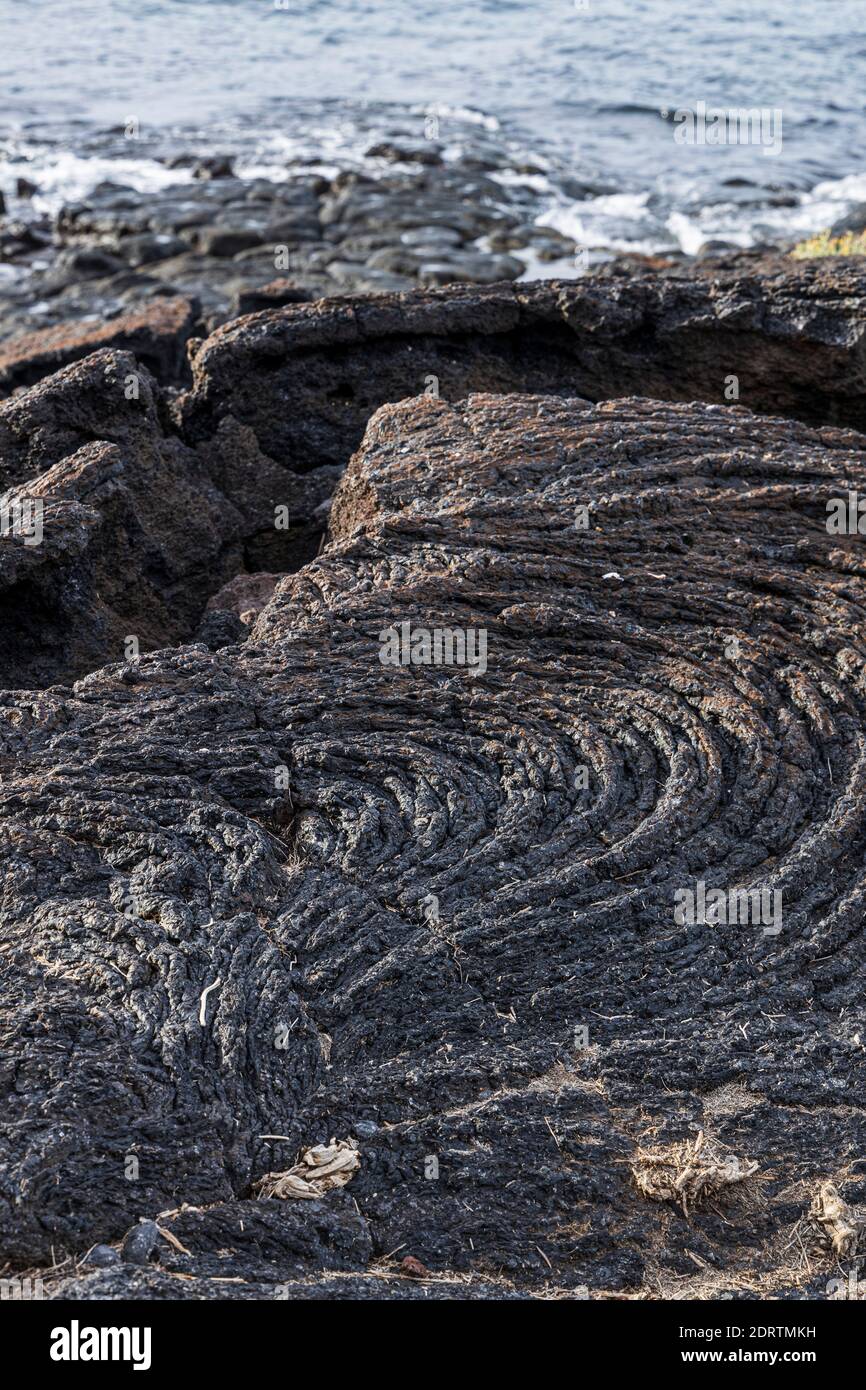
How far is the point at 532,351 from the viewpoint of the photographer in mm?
13320

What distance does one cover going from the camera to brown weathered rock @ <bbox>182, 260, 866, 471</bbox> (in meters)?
12.8

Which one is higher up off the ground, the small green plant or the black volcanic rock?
the small green plant

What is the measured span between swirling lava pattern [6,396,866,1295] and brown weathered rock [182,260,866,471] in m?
2.57

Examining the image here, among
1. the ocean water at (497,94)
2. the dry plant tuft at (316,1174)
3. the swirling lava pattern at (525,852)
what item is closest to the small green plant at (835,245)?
the ocean water at (497,94)

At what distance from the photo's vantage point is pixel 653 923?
7.54 metres

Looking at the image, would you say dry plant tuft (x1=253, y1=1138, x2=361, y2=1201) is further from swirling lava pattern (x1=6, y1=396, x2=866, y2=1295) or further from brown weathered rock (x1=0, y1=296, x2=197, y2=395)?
brown weathered rock (x1=0, y1=296, x2=197, y2=395)

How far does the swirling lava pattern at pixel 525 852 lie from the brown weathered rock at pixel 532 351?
2.57 meters

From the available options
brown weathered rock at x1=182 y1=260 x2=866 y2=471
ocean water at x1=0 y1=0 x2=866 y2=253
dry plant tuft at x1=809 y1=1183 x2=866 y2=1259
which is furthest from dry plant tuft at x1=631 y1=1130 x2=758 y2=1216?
ocean water at x1=0 y1=0 x2=866 y2=253

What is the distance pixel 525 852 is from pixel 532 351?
7.05 meters

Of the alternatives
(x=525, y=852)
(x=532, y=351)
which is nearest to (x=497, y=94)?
(x=532, y=351)

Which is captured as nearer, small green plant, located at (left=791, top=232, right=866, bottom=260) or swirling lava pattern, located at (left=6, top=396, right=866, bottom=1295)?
swirling lava pattern, located at (left=6, top=396, right=866, bottom=1295)

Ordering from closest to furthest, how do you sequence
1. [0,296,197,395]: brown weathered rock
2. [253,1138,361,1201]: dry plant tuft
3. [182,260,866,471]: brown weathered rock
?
[253,1138,361,1201]: dry plant tuft → [182,260,866,471]: brown weathered rock → [0,296,197,395]: brown weathered rock

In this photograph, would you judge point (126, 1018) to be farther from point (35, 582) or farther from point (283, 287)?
point (283, 287)
